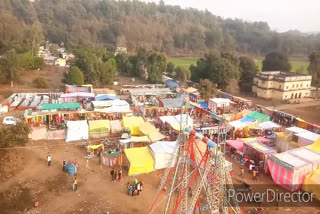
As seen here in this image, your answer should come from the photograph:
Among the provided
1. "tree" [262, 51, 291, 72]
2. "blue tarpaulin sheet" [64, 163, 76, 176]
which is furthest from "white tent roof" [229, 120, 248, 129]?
"tree" [262, 51, 291, 72]

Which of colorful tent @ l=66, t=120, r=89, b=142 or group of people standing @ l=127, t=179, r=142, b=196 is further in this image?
colorful tent @ l=66, t=120, r=89, b=142

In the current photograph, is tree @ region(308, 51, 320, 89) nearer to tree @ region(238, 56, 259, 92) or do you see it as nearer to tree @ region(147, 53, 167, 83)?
tree @ region(238, 56, 259, 92)

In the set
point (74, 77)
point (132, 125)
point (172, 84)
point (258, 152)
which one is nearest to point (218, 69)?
point (172, 84)

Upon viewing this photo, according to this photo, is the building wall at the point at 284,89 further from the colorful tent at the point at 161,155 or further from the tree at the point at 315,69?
the colorful tent at the point at 161,155

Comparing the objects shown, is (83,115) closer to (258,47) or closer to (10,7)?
(258,47)

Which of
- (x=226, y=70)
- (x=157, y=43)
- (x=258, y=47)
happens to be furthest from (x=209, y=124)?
(x=258, y=47)

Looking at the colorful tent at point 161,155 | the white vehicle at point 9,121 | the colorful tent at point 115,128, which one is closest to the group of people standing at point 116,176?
the colorful tent at point 161,155
